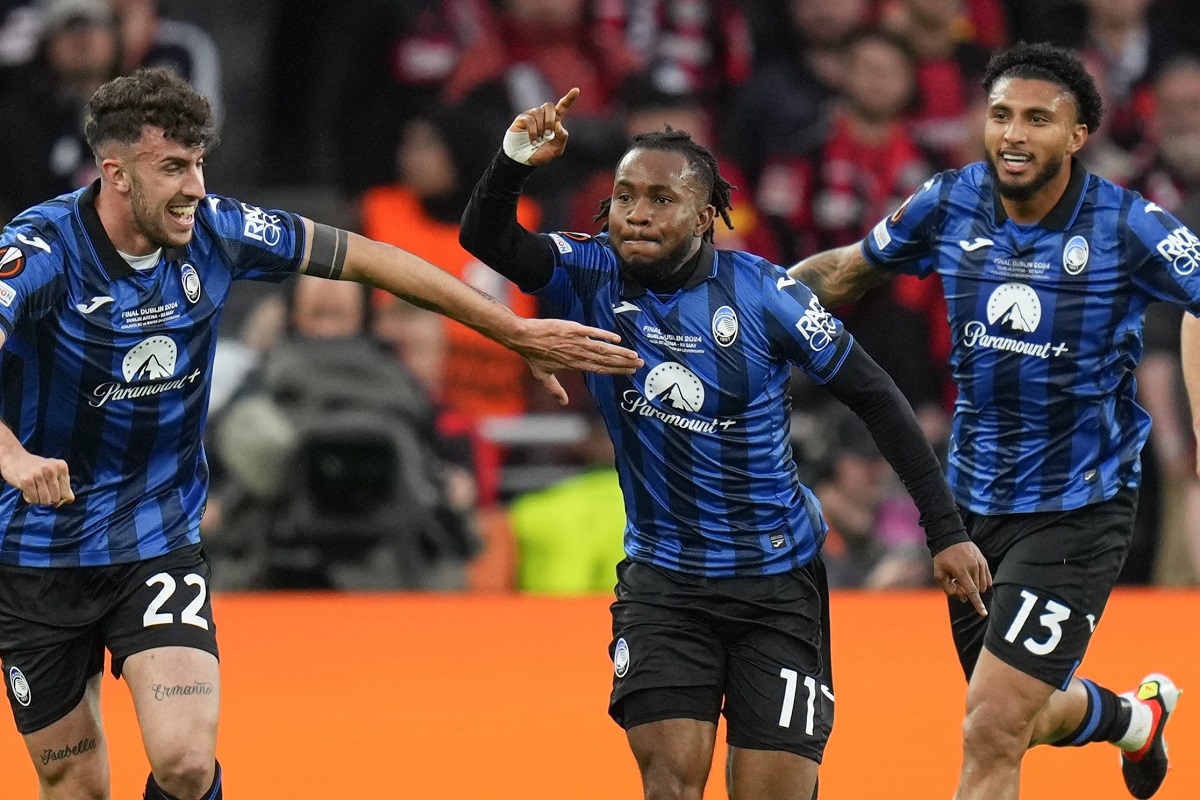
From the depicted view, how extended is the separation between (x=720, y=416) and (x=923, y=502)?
57 centimetres

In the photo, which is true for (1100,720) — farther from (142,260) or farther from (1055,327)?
(142,260)

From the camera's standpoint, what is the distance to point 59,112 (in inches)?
379

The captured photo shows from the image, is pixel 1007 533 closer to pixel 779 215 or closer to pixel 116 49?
pixel 779 215

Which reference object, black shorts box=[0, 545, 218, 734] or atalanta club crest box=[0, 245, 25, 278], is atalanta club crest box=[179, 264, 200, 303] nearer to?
atalanta club crest box=[0, 245, 25, 278]

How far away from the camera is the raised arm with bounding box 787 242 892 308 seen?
5398mm

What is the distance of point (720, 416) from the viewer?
4.69 metres

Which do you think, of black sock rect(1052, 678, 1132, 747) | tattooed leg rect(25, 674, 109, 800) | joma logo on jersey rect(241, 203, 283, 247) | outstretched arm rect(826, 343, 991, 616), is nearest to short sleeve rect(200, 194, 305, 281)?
joma logo on jersey rect(241, 203, 283, 247)

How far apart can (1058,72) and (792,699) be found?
190cm

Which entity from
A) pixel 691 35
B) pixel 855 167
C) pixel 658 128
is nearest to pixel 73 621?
pixel 658 128

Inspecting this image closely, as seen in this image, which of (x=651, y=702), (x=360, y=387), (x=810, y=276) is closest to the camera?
(x=651, y=702)

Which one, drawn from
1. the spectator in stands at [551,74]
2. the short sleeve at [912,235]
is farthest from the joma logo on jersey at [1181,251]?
the spectator in stands at [551,74]

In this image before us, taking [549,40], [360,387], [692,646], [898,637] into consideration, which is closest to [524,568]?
[360,387]

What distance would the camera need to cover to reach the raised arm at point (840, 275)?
17.7 feet

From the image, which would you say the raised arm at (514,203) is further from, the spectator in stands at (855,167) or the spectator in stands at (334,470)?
the spectator in stands at (855,167)
